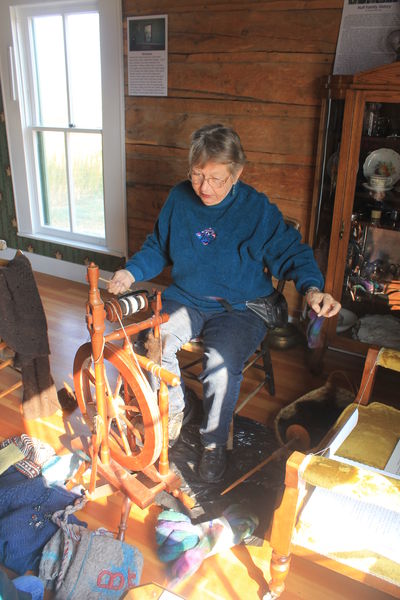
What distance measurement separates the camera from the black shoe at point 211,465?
179 centimetres

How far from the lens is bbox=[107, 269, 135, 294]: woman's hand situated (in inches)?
64.9

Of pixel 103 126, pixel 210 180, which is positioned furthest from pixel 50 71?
pixel 210 180

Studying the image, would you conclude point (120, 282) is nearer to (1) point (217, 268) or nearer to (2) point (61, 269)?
(1) point (217, 268)

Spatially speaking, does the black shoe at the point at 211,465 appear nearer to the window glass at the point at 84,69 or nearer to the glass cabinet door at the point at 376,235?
the glass cabinet door at the point at 376,235

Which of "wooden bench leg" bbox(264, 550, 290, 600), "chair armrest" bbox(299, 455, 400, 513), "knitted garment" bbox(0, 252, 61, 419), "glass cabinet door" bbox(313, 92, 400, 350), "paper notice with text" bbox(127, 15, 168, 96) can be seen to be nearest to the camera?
"chair armrest" bbox(299, 455, 400, 513)

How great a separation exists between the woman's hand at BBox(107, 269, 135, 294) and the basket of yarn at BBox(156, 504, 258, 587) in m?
0.75

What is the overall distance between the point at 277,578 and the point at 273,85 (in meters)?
2.24

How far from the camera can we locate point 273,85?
2.57 m

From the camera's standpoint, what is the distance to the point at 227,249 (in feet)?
6.14

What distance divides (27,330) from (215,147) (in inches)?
40.8

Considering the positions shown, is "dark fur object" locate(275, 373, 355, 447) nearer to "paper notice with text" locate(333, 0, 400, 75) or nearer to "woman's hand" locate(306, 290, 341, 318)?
"woman's hand" locate(306, 290, 341, 318)

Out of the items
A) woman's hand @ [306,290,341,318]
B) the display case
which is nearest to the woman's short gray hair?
woman's hand @ [306,290,341,318]

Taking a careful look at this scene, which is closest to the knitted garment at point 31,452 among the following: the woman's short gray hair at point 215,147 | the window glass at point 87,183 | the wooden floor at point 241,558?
the wooden floor at point 241,558

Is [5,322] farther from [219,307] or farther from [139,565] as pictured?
[139,565]
